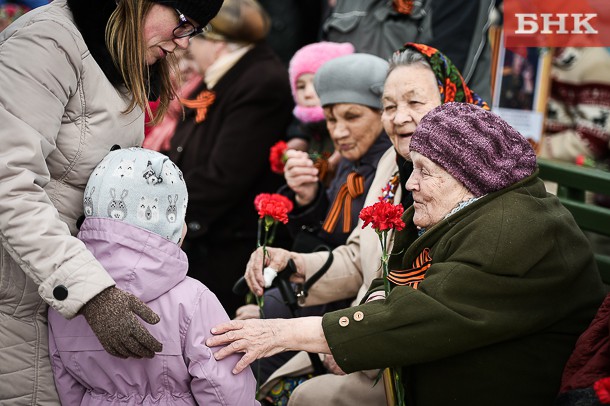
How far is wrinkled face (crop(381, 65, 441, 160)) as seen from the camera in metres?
3.23

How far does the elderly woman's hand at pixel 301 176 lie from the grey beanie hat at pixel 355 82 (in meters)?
0.33

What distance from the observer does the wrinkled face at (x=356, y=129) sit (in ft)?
12.5

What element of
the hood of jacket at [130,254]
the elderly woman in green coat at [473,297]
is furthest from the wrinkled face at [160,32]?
the elderly woman in green coat at [473,297]

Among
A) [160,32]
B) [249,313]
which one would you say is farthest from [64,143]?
[249,313]

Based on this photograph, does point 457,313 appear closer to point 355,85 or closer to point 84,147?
point 84,147

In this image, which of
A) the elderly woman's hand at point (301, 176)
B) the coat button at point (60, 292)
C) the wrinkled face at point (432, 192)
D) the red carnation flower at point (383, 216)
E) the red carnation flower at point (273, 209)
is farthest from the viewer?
the elderly woman's hand at point (301, 176)

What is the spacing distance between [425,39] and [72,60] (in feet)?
8.15

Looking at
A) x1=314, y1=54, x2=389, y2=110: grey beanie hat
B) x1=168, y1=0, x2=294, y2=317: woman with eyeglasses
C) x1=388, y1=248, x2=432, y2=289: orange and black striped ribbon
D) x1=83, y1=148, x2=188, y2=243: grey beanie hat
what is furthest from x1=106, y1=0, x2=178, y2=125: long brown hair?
x1=168, y1=0, x2=294, y2=317: woman with eyeglasses

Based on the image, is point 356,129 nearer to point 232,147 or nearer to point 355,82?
point 355,82

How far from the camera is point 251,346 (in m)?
2.55

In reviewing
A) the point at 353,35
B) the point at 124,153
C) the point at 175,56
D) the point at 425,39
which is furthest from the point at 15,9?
the point at 124,153

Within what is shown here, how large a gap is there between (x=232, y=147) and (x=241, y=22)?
78 cm

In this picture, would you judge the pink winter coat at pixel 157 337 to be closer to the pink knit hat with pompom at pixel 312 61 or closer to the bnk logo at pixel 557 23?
the bnk logo at pixel 557 23

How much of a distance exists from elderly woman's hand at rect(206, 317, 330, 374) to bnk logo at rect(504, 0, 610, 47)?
1.47 metres
